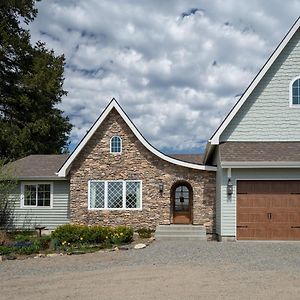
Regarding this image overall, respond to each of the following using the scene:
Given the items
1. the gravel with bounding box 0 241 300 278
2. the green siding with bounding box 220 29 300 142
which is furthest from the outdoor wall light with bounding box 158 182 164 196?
the gravel with bounding box 0 241 300 278

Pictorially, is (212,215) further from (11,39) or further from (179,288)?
(11,39)

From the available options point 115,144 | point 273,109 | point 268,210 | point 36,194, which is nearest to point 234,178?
point 268,210

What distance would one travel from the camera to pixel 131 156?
776 inches

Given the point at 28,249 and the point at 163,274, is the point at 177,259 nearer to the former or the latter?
the point at 163,274

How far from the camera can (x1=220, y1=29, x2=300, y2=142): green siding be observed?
17594 mm

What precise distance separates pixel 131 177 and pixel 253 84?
6323 mm

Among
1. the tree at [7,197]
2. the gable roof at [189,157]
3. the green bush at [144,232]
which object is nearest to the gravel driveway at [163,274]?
the green bush at [144,232]

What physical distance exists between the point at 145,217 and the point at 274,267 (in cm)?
900

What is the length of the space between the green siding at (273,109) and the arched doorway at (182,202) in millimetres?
3966

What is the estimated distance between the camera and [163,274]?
399 inches

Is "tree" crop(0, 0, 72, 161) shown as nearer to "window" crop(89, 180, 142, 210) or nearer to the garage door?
"window" crop(89, 180, 142, 210)

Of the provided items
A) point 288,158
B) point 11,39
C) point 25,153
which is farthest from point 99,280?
point 11,39

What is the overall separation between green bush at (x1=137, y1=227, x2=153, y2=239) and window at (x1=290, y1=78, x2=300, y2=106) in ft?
24.6

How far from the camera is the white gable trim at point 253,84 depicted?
17.3 meters
